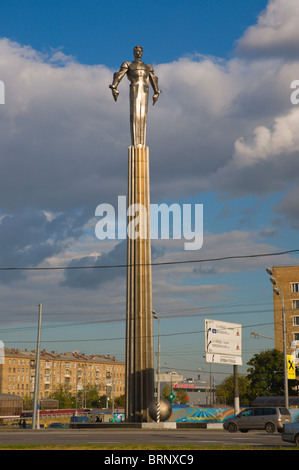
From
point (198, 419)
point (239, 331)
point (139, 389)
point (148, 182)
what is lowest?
point (198, 419)

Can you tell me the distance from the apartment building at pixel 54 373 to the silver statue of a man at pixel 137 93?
112056 mm

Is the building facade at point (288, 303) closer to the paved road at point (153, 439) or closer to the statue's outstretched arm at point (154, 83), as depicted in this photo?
the statue's outstretched arm at point (154, 83)

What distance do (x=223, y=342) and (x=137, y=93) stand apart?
901 inches

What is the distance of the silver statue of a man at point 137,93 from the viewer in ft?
155

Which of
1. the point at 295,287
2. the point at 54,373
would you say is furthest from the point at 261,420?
the point at 54,373

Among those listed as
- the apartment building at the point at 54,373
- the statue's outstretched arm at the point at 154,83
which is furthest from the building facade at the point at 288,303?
the apartment building at the point at 54,373

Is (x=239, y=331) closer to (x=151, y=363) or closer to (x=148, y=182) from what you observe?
(x=151, y=363)

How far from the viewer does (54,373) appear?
172 meters

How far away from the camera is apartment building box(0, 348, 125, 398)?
521 ft

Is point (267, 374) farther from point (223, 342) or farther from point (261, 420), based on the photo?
point (261, 420)
